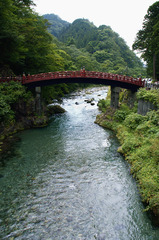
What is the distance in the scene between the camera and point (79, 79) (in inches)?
1061

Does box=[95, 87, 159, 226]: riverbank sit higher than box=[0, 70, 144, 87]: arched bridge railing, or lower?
lower

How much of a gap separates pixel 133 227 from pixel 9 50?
23.7 m

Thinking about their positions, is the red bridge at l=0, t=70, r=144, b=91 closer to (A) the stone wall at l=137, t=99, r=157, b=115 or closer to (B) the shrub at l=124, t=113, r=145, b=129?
(A) the stone wall at l=137, t=99, r=157, b=115

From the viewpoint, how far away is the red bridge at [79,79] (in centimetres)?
2442

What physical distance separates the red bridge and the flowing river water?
1004cm

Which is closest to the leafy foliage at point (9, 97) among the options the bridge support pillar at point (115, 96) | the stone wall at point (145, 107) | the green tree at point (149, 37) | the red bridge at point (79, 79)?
the red bridge at point (79, 79)

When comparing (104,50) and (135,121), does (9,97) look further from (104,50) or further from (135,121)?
(104,50)

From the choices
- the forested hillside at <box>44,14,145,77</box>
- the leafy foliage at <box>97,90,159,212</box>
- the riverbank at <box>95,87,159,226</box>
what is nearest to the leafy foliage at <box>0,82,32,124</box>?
the riverbank at <box>95,87,159,226</box>

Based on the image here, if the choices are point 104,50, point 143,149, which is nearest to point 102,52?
point 104,50

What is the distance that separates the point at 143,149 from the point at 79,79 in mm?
16659

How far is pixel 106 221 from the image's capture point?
9.01 meters

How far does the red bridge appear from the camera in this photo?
80.1ft

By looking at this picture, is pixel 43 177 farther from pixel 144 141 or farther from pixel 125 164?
pixel 144 141

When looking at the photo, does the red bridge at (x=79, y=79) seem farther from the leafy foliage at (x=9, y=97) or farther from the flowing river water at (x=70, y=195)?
the flowing river water at (x=70, y=195)
